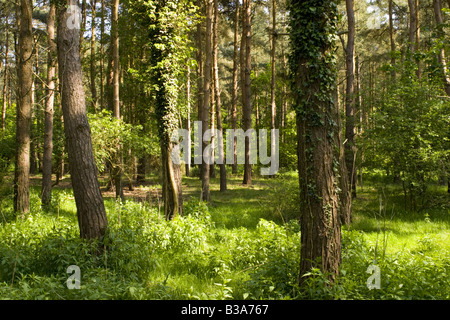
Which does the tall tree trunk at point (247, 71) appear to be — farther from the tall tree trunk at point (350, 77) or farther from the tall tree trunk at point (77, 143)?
the tall tree trunk at point (77, 143)

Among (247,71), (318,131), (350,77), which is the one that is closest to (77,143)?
(318,131)

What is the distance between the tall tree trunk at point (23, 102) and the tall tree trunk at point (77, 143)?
12.0 ft

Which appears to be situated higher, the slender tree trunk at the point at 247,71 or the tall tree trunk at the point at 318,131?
the slender tree trunk at the point at 247,71

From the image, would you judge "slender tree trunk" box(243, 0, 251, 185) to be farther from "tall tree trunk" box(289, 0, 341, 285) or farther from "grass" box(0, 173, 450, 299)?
"tall tree trunk" box(289, 0, 341, 285)

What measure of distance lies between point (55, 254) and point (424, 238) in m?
7.48

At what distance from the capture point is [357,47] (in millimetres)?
27578

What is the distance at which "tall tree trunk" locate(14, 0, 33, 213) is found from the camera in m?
8.86

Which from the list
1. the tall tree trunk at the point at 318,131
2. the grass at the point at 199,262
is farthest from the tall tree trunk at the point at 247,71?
the tall tree trunk at the point at 318,131

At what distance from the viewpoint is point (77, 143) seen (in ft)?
19.5

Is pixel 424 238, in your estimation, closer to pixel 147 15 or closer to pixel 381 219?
pixel 381 219

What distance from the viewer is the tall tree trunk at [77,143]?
592cm
